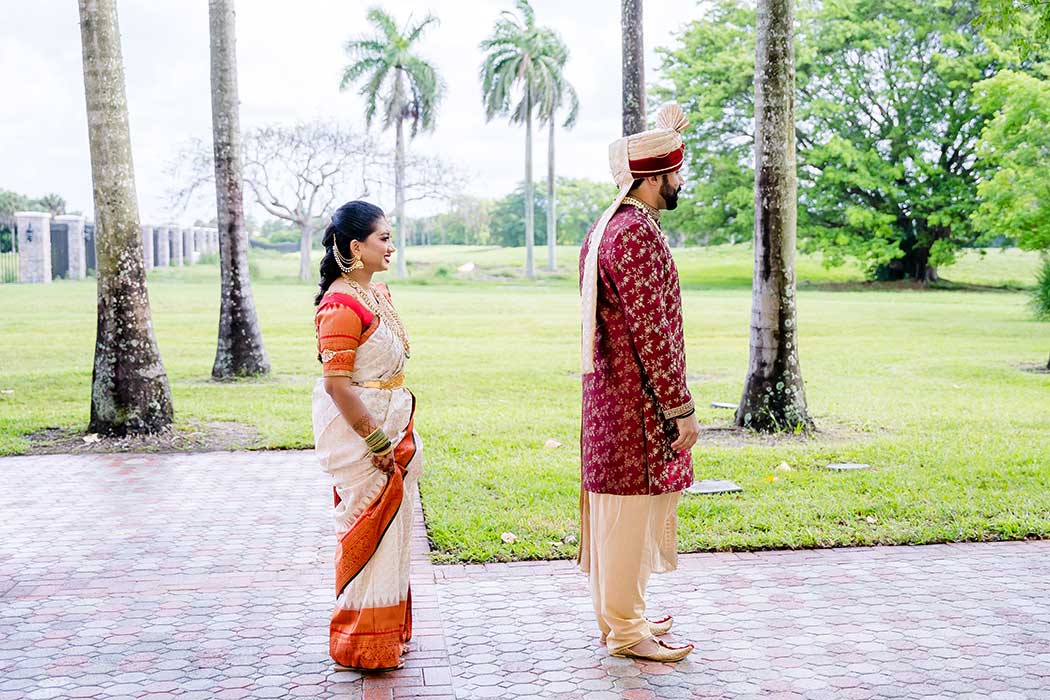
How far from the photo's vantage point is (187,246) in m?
59.5

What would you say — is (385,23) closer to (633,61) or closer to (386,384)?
(633,61)

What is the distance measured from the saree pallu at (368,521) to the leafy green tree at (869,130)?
120ft

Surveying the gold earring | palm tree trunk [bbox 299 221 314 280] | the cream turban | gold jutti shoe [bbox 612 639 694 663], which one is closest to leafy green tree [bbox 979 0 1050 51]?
the cream turban

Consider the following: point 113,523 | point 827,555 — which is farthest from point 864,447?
point 113,523

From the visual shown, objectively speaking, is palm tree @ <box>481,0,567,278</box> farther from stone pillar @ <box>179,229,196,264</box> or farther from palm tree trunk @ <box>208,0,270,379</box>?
palm tree trunk @ <box>208,0,270,379</box>

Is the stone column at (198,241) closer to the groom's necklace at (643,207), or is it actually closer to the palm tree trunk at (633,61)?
the palm tree trunk at (633,61)

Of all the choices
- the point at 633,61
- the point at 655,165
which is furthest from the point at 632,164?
the point at 633,61

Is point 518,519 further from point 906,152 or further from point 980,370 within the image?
point 906,152

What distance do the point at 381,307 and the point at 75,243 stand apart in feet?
130

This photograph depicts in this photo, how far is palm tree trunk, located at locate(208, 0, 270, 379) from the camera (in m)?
13.2

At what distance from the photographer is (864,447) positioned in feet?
28.8

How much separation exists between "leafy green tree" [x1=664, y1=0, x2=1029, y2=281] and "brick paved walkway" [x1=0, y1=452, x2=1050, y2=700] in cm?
3482

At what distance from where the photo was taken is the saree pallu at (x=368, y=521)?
4117mm

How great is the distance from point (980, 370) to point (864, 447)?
268 inches
